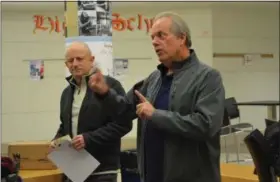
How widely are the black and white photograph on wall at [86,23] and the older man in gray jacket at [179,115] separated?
1.60 metres

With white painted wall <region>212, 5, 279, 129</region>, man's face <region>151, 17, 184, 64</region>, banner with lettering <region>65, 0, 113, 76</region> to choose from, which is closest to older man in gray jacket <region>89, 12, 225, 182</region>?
man's face <region>151, 17, 184, 64</region>

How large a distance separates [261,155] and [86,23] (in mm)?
1775

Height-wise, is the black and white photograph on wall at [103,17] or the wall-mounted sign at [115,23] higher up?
the wall-mounted sign at [115,23]

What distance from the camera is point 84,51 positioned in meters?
Answer: 2.68

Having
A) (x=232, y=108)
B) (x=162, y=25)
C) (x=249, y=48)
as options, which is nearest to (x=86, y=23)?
(x=162, y=25)

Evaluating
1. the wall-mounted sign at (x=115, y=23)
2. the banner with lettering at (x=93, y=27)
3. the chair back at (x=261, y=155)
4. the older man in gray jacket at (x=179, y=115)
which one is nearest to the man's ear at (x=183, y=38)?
the older man in gray jacket at (x=179, y=115)

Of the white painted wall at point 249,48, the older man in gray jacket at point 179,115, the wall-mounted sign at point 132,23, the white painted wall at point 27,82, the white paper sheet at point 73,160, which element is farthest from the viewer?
the white painted wall at point 249,48

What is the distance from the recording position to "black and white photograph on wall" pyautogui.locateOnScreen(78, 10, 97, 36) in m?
3.63

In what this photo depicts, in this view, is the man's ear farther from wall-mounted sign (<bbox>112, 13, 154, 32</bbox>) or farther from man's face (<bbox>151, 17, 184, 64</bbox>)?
wall-mounted sign (<bbox>112, 13, 154, 32</bbox>)

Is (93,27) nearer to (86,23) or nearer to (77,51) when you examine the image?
(86,23)

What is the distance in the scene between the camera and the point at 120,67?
754cm

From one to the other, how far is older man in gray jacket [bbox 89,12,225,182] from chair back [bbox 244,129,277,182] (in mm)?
481

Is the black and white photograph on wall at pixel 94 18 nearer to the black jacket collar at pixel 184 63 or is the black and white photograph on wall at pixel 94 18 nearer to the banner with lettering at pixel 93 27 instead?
the banner with lettering at pixel 93 27

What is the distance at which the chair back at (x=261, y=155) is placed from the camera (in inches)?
96.3
